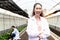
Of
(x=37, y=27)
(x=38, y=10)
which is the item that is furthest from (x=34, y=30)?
(x=38, y=10)

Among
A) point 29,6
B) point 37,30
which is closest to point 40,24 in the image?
point 37,30

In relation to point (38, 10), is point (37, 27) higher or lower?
lower

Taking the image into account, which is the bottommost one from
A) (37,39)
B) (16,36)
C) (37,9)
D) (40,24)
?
(16,36)

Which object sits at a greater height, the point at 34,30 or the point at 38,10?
the point at 38,10

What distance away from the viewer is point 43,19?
9.28 ft

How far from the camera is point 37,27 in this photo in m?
2.73

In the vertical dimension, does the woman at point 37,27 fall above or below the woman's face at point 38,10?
below

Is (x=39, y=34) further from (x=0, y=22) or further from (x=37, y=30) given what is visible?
(x=0, y=22)

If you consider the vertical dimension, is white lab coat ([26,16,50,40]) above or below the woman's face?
below

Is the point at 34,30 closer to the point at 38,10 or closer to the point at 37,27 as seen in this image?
the point at 37,27

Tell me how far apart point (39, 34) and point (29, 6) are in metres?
40.6

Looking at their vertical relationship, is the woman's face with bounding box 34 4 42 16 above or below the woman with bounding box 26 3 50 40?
above

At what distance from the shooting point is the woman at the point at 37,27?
8.85ft

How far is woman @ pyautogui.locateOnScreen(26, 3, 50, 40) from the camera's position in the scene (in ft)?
8.85
